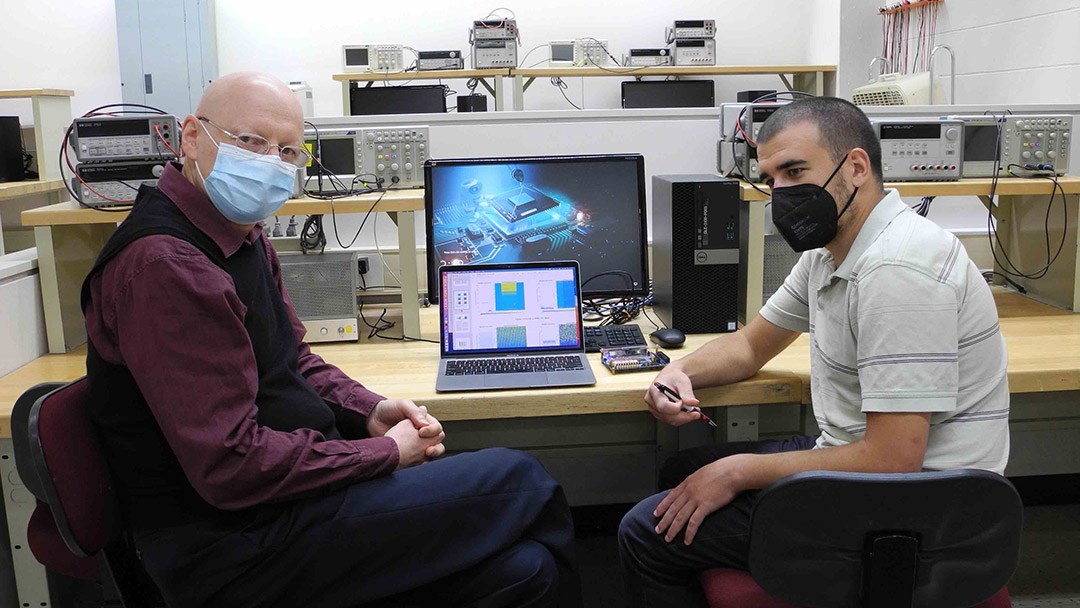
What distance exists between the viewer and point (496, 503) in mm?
1459

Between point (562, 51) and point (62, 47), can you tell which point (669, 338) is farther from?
point (62, 47)

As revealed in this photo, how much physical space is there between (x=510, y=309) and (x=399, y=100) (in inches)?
146

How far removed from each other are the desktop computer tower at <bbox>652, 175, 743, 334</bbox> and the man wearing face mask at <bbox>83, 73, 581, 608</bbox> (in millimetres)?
819

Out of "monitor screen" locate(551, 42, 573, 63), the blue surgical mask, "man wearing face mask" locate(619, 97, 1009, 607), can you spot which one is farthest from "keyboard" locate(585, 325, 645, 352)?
"monitor screen" locate(551, 42, 573, 63)

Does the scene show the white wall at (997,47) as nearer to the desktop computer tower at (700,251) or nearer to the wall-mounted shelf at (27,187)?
the desktop computer tower at (700,251)

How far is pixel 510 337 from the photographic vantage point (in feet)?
6.66

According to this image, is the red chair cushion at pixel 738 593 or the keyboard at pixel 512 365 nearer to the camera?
the red chair cushion at pixel 738 593

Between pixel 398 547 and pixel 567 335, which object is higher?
pixel 567 335

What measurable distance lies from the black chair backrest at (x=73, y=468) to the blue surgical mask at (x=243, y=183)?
1.20 feet

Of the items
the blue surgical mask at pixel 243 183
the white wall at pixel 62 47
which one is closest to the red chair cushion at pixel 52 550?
the blue surgical mask at pixel 243 183

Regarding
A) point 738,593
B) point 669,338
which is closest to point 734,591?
point 738,593

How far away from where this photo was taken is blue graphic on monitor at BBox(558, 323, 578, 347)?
2.04 m

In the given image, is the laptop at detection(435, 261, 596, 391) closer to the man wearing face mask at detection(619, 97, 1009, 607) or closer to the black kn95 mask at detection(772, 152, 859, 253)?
the man wearing face mask at detection(619, 97, 1009, 607)

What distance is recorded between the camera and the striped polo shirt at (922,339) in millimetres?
1330
